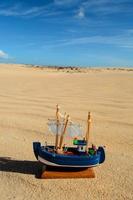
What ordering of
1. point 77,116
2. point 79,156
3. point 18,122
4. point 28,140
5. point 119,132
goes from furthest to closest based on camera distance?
point 77,116 < point 18,122 < point 119,132 < point 28,140 < point 79,156

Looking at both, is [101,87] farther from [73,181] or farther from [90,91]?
[73,181]

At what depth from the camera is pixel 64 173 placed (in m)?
7.44

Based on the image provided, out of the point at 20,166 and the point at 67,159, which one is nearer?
the point at 67,159

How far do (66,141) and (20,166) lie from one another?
2.20m

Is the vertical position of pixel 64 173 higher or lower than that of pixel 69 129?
lower

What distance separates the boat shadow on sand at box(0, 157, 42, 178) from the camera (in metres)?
7.77

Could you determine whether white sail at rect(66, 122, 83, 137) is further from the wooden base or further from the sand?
the sand

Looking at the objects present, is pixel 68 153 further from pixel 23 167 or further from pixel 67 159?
pixel 23 167

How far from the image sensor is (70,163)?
23.6ft

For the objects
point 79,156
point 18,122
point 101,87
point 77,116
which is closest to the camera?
point 79,156

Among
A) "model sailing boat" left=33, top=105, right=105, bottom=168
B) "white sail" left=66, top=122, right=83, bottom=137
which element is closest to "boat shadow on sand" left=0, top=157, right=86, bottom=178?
"model sailing boat" left=33, top=105, right=105, bottom=168

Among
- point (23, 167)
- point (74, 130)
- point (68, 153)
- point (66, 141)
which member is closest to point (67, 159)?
point (68, 153)

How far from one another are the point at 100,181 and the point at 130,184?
0.56 meters


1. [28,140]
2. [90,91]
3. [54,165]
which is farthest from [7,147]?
[90,91]
